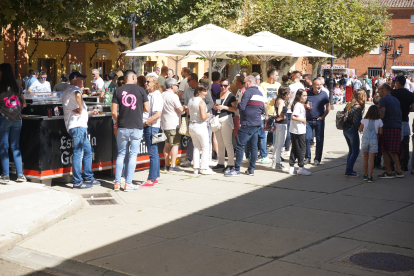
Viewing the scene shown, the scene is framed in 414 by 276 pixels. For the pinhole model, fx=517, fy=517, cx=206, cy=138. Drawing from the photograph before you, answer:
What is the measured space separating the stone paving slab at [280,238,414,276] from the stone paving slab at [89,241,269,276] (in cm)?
42

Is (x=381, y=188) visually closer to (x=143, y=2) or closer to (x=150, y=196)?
(x=150, y=196)

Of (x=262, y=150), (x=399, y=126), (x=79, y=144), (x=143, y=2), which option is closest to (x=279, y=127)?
(x=262, y=150)

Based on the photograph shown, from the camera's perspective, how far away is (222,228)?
6285 mm

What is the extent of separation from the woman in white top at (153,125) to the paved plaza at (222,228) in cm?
27

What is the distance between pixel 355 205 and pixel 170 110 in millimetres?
3825

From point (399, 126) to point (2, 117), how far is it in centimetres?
685

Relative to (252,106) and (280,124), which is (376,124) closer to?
(280,124)

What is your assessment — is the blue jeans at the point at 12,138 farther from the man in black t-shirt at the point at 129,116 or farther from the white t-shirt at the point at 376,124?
the white t-shirt at the point at 376,124

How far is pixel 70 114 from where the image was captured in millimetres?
8195

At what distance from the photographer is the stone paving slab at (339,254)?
192 inches

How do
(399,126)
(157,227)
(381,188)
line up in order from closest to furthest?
(157,227) < (381,188) < (399,126)

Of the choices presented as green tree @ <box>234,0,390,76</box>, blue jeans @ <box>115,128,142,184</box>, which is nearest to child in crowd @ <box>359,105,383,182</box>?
blue jeans @ <box>115,128,142,184</box>

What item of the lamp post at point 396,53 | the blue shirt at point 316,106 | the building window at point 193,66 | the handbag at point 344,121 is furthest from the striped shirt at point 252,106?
the lamp post at point 396,53

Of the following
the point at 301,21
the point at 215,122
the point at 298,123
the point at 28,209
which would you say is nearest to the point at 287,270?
the point at 28,209
